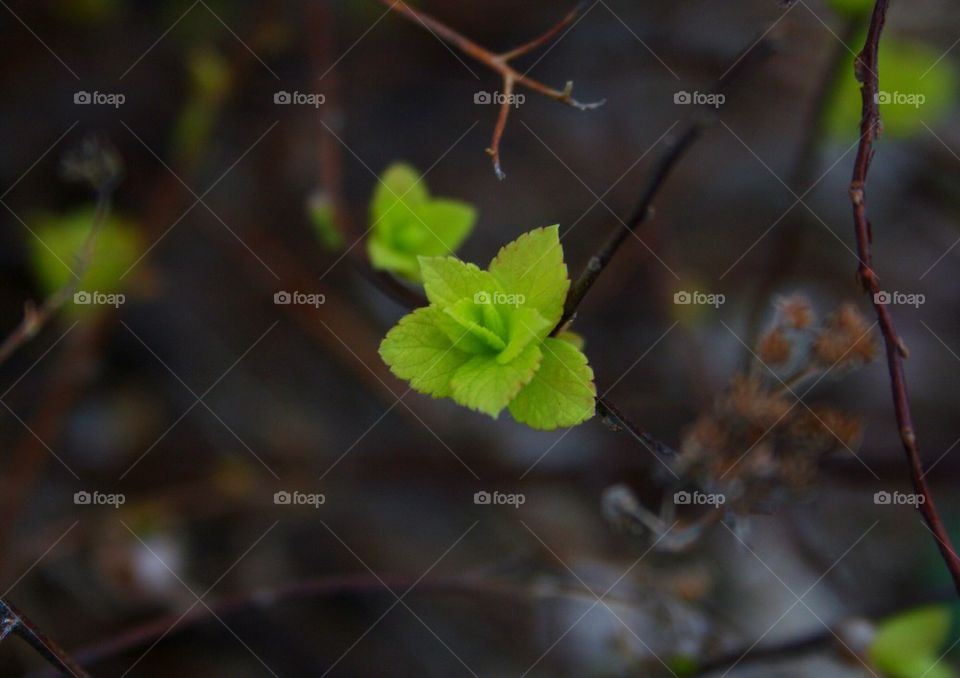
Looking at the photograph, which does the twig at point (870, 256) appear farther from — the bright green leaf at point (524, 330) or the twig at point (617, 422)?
the bright green leaf at point (524, 330)

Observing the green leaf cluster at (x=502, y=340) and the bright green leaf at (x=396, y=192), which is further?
the bright green leaf at (x=396, y=192)

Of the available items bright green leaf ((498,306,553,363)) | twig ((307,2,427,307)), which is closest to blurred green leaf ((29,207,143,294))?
twig ((307,2,427,307))

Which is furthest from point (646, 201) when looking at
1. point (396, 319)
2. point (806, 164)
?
point (396, 319)

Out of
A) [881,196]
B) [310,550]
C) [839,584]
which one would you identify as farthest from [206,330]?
[881,196]

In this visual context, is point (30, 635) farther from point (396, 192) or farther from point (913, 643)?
point (913, 643)

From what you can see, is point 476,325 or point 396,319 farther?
point 396,319


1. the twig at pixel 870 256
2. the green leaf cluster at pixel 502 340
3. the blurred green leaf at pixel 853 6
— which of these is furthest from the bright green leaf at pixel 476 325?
the blurred green leaf at pixel 853 6

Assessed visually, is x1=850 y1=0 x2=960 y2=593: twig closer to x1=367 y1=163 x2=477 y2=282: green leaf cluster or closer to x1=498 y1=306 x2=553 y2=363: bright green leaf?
x1=498 y1=306 x2=553 y2=363: bright green leaf
